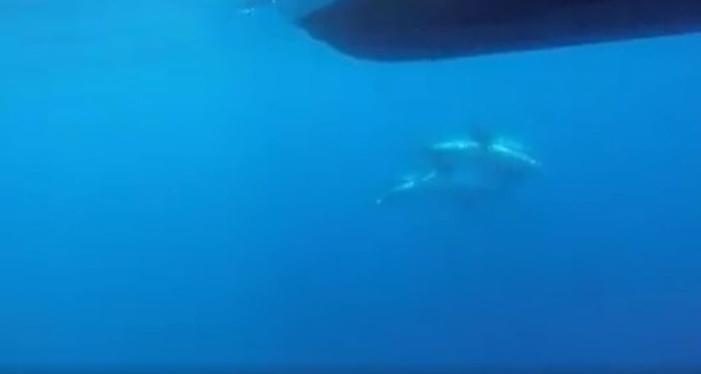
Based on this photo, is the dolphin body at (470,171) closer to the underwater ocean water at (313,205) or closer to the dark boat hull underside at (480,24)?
the underwater ocean water at (313,205)

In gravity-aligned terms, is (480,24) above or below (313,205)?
above

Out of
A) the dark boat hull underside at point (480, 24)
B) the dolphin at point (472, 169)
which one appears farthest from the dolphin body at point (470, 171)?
the dark boat hull underside at point (480, 24)

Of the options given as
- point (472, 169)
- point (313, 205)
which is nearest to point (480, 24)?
point (472, 169)

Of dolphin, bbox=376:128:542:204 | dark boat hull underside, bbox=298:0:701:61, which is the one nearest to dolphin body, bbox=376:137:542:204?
dolphin, bbox=376:128:542:204

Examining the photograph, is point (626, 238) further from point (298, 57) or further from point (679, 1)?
point (298, 57)

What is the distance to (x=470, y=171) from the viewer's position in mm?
1787

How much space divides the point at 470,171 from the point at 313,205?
0.25 metres

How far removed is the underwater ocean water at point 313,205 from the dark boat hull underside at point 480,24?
0.8 inches

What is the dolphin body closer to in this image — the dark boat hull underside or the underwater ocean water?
the underwater ocean water

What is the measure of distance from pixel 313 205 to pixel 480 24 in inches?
14.8

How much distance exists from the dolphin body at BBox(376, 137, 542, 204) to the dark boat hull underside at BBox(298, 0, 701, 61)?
0.14 m

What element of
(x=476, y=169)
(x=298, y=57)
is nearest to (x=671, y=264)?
(x=476, y=169)

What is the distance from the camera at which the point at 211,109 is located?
5.96ft

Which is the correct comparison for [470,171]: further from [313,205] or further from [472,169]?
[313,205]
